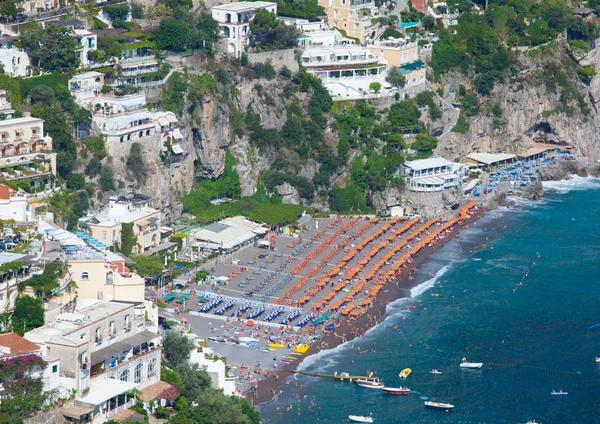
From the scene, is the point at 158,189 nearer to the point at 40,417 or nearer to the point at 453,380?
the point at 453,380

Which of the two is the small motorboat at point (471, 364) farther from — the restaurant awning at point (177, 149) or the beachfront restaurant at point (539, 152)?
the beachfront restaurant at point (539, 152)

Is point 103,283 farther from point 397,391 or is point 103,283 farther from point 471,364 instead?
point 471,364

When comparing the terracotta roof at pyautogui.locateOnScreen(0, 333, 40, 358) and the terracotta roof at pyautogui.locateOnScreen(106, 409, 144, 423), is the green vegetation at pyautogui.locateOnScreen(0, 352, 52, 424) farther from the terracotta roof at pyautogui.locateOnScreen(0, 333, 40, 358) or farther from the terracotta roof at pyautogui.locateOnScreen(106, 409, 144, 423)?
the terracotta roof at pyautogui.locateOnScreen(106, 409, 144, 423)

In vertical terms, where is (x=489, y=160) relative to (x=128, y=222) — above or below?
below

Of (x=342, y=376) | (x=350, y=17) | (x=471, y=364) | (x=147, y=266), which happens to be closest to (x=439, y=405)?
(x=342, y=376)

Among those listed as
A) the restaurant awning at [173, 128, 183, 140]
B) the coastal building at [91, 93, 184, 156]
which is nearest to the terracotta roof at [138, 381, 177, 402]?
the coastal building at [91, 93, 184, 156]

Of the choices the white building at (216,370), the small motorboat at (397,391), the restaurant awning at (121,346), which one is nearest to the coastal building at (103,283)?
the restaurant awning at (121,346)

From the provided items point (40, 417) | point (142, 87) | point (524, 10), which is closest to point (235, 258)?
point (142, 87)
